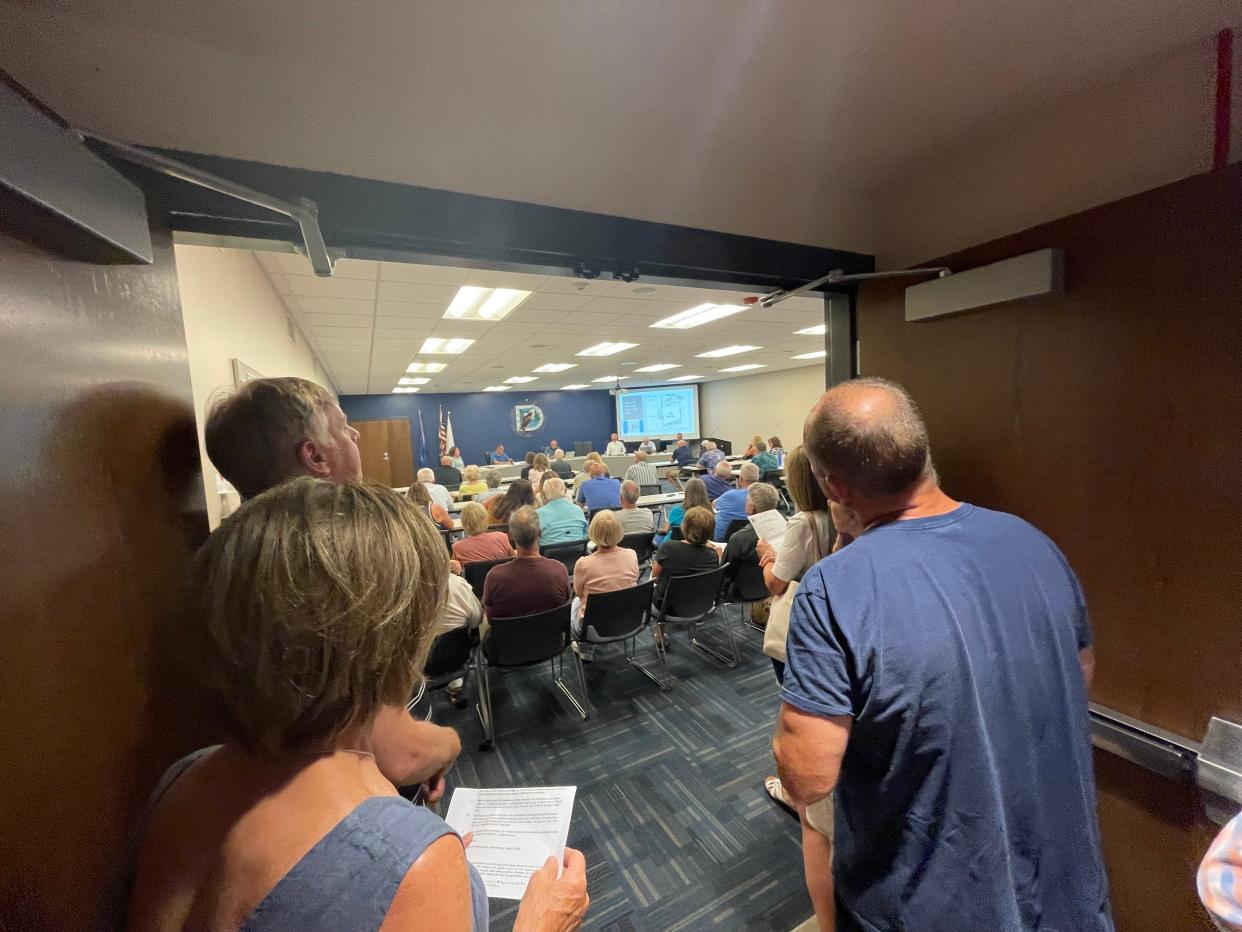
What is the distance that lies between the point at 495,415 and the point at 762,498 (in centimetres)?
1164

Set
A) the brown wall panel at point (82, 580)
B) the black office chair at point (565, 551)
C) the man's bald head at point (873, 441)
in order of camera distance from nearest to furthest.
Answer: the brown wall panel at point (82, 580), the man's bald head at point (873, 441), the black office chair at point (565, 551)

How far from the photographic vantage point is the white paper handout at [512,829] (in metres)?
0.99

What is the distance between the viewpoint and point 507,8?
0.86 meters

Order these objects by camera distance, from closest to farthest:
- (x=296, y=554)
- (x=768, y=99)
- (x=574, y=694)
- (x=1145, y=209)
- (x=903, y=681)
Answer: (x=296, y=554) → (x=903, y=681) → (x=1145, y=209) → (x=768, y=99) → (x=574, y=694)

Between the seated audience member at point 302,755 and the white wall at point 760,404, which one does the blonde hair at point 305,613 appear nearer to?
the seated audience member at point 302,755

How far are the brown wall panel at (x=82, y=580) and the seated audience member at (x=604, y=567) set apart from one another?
219 centimetres

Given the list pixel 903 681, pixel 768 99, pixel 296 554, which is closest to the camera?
pixel 296 554

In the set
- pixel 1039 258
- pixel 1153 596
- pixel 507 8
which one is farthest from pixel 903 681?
pixel 507 8

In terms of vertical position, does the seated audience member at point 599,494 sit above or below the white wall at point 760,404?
below

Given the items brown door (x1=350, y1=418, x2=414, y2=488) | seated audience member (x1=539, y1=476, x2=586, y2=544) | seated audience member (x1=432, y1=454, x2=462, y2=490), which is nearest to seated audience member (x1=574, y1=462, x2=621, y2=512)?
seated audience member (x1=539, y1=476, x2=586, y2=544)

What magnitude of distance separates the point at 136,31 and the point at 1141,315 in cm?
216

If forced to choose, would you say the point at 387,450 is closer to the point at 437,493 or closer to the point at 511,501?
the point at 437,493

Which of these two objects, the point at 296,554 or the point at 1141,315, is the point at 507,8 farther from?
the point at 1141,315

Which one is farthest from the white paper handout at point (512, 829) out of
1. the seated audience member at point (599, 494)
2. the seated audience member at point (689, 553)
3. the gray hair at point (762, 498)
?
the seated audience member at point (599, 494)
